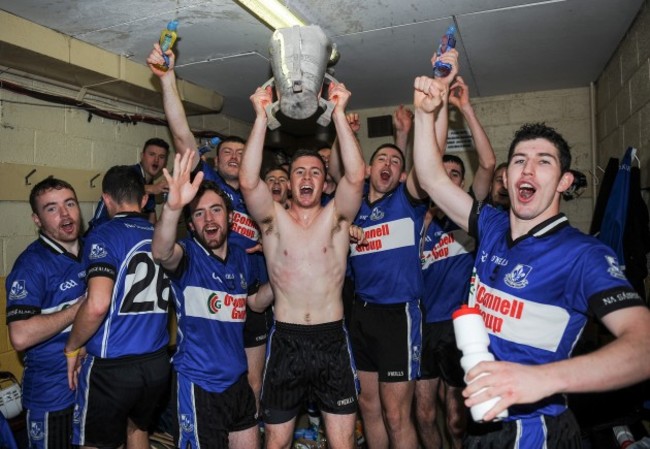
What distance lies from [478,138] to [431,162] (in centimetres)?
110

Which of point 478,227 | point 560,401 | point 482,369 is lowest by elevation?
point 560,401

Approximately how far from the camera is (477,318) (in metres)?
1.44

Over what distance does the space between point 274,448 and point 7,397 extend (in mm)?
2201

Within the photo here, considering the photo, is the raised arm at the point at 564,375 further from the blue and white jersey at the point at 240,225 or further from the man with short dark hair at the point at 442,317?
the blue and white jersey at the point at 240,225

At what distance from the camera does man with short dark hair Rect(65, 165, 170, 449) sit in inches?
109

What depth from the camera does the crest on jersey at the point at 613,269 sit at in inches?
62.7

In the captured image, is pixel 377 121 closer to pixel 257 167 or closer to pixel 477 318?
pixel 257 167

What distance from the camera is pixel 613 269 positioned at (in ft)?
5.31

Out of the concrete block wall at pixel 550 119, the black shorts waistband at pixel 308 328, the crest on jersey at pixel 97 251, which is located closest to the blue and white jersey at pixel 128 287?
the crest on jersey at pixel 97 251

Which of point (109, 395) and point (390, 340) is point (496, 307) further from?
point (109, 395)

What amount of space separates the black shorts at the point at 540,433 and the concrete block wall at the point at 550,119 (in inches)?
202

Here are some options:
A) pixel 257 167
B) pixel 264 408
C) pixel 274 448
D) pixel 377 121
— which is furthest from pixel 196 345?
pixel 377 121

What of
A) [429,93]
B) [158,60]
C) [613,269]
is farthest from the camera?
[158,60]

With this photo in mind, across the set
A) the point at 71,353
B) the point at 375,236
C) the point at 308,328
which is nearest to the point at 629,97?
the point at 375,236
